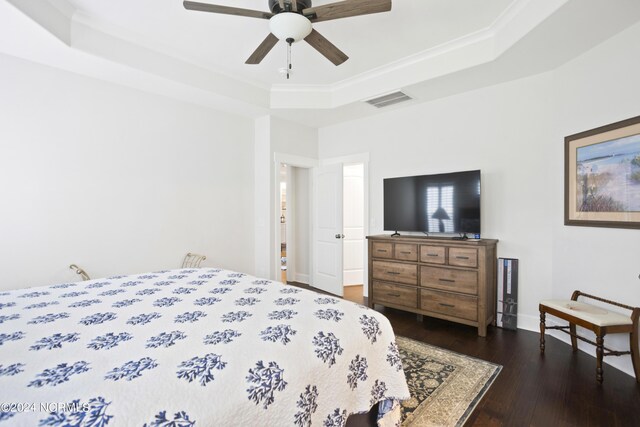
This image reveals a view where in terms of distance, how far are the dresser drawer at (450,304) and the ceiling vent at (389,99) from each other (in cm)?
240

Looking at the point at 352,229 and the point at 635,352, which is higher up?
the point at 352,229

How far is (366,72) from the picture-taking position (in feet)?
12.3

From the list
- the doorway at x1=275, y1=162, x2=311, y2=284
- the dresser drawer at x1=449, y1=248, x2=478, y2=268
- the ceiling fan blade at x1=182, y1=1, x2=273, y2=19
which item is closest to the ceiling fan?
the ceiling fan blade at x1=182, y1=1, x2=273, y2=19

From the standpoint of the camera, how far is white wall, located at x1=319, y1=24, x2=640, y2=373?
2.49 metres

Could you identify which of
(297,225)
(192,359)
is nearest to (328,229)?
(297,225)

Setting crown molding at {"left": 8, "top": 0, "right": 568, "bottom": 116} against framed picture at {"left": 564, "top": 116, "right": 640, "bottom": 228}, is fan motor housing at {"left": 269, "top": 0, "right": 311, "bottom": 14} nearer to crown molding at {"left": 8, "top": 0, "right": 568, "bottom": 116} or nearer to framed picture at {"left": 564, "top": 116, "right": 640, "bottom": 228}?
crown molding at {"left": 8, "top": 0, "right": 568, "bottom": 116}

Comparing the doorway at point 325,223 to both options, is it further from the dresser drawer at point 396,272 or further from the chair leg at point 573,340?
the chair leg at point 573,340

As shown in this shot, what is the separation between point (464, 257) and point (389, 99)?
2.17 m

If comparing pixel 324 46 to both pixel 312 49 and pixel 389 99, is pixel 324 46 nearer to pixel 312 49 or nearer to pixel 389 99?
pixel 312 49

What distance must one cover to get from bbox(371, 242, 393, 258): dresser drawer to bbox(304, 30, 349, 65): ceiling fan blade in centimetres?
222

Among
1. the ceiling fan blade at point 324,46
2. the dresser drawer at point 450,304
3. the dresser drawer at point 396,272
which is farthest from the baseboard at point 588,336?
the ceiling fan blade at point 324,46

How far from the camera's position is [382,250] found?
12.8 ft

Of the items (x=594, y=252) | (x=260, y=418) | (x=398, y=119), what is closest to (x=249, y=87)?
(x=398, y=119)

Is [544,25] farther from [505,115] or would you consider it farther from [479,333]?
[479,333]
